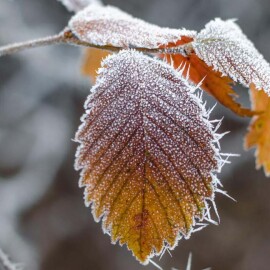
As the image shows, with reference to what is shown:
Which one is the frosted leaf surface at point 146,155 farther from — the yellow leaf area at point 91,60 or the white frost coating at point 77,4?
the yellow leaf area at point 91,60

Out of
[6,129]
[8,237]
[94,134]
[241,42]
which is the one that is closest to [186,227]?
[94,134]

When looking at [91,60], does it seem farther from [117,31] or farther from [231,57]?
[231,57]

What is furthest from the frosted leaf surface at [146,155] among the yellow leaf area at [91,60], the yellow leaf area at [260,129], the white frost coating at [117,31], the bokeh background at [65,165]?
the bokeh background at [65,165]

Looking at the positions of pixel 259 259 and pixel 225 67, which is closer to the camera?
pixel 225 67

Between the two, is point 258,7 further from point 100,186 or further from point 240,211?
point 100,186

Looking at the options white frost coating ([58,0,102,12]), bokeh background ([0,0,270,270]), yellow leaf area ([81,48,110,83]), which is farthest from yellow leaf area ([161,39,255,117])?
bokeh background ([0,0,270,270])
